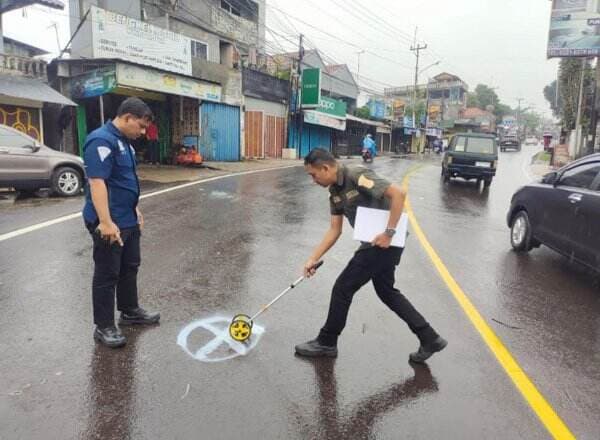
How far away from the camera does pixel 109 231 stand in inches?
137

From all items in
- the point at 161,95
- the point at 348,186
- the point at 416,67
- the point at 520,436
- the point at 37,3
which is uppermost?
the point at 416,67

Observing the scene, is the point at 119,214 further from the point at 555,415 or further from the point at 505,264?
the point at 505,264

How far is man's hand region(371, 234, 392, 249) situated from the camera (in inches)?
130

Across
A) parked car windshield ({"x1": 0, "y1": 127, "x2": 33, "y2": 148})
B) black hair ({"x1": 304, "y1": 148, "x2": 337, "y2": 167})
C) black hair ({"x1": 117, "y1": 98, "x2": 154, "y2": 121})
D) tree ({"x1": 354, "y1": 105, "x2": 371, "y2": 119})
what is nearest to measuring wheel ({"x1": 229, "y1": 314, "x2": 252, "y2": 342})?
black hair ({"x1": 304, "y1": 148, "x2": 337, "y2": 167})

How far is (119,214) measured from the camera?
3736 millimetres

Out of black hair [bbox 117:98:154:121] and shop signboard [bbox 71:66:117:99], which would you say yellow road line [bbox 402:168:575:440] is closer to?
black hair [bbox 117:98:154:121]

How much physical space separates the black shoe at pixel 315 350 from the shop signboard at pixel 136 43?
15.7m

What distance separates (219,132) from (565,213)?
1832 centimetres

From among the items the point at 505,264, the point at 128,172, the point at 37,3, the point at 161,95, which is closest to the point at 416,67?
the point at 161,95

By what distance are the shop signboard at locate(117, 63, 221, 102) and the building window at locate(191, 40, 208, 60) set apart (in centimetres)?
484

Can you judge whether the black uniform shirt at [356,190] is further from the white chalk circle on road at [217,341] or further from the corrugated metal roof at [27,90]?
the corrugated metal roof at [27,90]

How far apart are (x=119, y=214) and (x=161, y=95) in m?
18.2

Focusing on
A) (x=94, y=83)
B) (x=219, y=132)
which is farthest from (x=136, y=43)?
(x=219, y=132)

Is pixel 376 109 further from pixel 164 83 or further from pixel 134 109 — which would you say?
pixel 134 109
